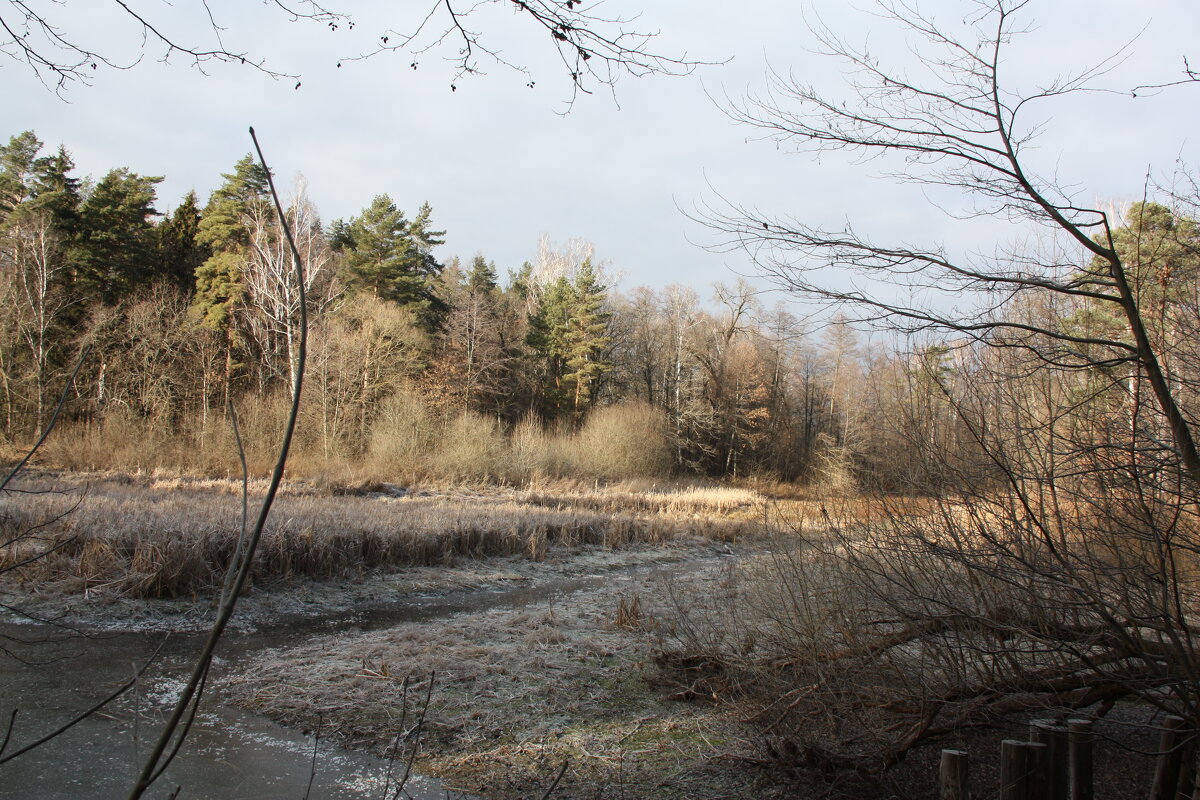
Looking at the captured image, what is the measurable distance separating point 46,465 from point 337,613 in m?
17.0

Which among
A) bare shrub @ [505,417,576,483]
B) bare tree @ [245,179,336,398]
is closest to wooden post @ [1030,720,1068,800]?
bare shrub @ [505,417,576,483]

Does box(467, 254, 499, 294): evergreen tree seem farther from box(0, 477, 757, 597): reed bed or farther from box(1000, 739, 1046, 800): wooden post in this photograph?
box(1000, 739, 1046, 800): wooden post

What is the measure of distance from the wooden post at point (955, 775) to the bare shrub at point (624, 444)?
1088 inches

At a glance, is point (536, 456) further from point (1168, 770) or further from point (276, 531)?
point (1168, 770)

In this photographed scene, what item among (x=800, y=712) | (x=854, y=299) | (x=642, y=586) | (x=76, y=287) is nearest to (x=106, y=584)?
(x=642, y=586)

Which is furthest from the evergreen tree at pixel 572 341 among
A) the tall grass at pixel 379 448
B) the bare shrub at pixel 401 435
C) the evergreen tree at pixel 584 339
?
the bare shrub at pixel 401 435

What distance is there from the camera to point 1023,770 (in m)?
3.31

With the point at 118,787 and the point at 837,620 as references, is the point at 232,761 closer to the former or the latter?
the point at 118,787

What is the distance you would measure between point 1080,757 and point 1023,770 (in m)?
0.31

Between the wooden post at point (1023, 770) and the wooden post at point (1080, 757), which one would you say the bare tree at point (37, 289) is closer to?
the wooden post at point (1023, 770)

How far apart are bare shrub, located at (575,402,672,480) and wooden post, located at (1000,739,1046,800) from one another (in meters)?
27.7

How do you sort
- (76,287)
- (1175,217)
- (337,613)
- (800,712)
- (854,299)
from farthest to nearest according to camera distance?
(76,287)
(337,613)
(800,712)
(1175,217)
(854,299)

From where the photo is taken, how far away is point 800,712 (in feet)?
17.0

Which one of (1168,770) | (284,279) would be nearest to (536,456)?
(284,279)
